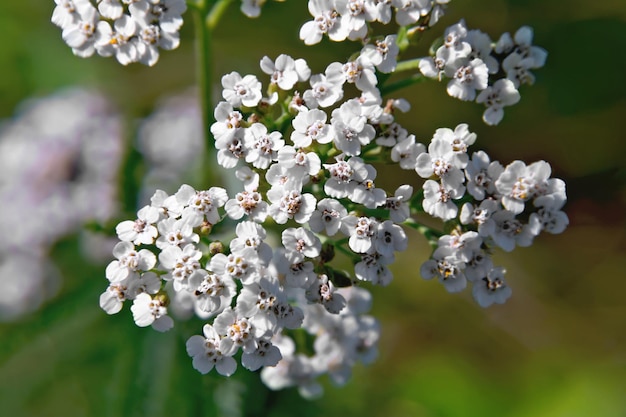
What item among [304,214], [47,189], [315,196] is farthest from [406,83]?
[47,189]

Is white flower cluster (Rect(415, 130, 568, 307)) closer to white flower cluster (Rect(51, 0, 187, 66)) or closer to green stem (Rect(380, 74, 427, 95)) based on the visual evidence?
green stem (Rect(380, 74, 427, 95))

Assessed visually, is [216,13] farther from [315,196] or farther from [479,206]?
[479,206]

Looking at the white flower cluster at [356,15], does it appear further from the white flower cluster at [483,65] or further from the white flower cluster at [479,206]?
the white flower cluster at [479,206]

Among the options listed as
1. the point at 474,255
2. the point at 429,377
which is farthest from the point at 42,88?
the point at 474,255

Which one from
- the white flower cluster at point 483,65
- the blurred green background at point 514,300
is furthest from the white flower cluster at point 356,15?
the blurred green background at point 514,300

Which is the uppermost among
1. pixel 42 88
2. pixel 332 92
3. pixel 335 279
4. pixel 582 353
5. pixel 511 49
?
pixel 511 49

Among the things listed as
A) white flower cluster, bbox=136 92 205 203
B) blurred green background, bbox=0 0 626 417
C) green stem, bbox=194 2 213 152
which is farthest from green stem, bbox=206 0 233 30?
blurred green background, bbox=0 0 626 417

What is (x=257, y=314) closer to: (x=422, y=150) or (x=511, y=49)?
(x=422, y=150)
